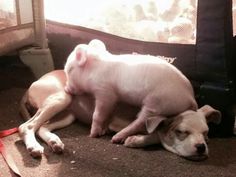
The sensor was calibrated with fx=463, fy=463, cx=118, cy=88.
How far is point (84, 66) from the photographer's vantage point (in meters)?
1.68

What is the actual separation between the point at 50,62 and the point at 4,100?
0.89 feet

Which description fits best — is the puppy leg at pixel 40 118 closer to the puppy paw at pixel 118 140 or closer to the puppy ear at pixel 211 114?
the puppy paw at pixel 118 140

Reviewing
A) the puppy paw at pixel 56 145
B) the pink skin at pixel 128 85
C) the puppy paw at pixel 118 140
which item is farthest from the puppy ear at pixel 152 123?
the puppy paw at pixel 56 145

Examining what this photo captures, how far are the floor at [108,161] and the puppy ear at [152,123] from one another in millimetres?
83

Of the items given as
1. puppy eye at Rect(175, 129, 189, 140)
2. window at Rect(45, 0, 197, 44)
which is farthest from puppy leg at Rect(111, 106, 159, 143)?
window at Rect(45, 0, 197, 44)

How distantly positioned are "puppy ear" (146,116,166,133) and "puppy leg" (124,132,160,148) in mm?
57

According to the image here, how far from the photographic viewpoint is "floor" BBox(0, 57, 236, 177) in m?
1.37

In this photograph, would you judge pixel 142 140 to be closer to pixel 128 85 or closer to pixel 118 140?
pixel 118 140

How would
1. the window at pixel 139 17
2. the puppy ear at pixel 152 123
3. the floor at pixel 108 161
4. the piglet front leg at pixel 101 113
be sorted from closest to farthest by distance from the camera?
the floor at pixel 108 161, the puppy ear at pixel 152 123, the piglet front leg at pixel 101 113, the window at pixel 139 17

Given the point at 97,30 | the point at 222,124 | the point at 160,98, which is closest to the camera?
the point at 160,98

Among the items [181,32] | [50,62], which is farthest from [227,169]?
[50,62]

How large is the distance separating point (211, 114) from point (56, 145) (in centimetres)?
52

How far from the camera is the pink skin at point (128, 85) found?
1.52 m

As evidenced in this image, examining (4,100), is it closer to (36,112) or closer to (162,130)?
(36,112)
